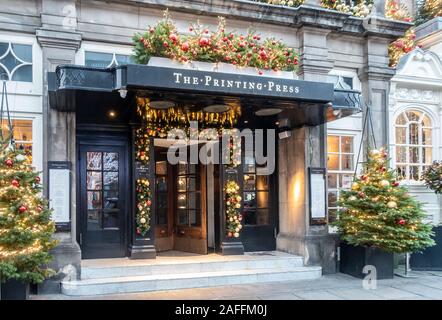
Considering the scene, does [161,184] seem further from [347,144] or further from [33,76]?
[347,144]

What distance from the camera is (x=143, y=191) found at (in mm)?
9586

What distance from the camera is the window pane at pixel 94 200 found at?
959 cm

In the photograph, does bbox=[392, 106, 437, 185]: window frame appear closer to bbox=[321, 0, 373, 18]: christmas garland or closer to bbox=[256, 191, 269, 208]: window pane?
bbox=[321, 0, 373, 18]: christmas garland

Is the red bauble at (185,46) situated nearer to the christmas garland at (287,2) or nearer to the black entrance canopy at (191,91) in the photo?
the black entrance canopy at (191,91)

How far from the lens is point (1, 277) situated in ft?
22.9

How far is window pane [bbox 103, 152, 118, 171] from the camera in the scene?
32.1 ft

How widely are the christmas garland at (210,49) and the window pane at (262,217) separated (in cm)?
368

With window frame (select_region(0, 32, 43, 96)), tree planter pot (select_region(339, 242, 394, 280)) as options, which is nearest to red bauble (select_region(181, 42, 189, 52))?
window frame (select_region(0, 32, 43, 96))

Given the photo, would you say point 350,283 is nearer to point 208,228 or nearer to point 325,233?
point 325,233

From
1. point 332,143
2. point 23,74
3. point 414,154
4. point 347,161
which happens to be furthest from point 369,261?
point 23,74

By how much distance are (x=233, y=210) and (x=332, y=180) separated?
103 inches

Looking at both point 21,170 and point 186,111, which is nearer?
point 21,170
